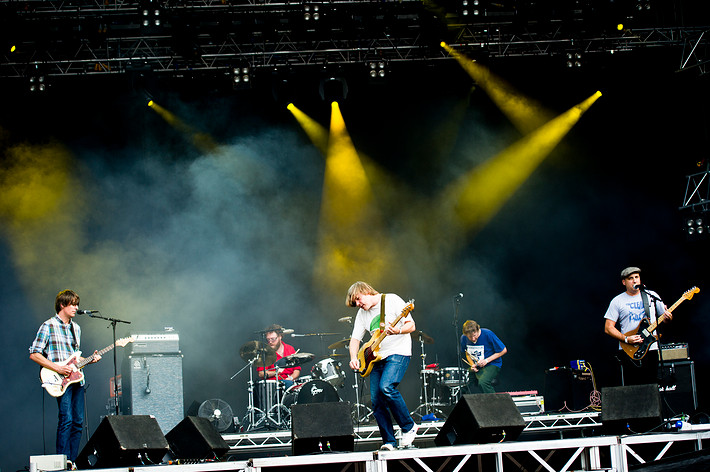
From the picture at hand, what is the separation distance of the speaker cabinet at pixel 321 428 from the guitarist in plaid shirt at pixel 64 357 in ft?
8.28

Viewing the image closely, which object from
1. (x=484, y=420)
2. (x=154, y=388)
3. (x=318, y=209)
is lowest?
(x=484, y=420)

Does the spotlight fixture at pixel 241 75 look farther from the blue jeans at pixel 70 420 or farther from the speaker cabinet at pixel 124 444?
the speaker cabinet at pixel 124 444

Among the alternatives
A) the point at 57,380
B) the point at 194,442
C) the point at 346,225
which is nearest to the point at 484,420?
the point at 194,442

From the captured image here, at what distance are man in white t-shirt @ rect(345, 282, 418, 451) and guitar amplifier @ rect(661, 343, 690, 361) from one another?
15.5ft

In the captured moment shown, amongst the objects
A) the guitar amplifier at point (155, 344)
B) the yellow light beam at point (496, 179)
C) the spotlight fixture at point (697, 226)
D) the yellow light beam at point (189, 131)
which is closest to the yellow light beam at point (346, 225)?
the yellow light beam at point (496, 179)

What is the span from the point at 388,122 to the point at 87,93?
5.27 m

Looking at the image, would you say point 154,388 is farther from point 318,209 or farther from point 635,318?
point 635,318

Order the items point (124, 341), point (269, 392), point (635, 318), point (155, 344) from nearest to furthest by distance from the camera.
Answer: point (635, 318), point (124, 341), point (155, 344), point (269, 392)

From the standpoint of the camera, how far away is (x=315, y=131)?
13.4 meters

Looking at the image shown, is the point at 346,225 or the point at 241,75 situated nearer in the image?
the point at 241,75

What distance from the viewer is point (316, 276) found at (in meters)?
13.3

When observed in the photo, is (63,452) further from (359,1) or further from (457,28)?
(457,28)

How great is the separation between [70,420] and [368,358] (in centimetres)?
297

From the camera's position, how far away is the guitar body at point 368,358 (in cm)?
646
